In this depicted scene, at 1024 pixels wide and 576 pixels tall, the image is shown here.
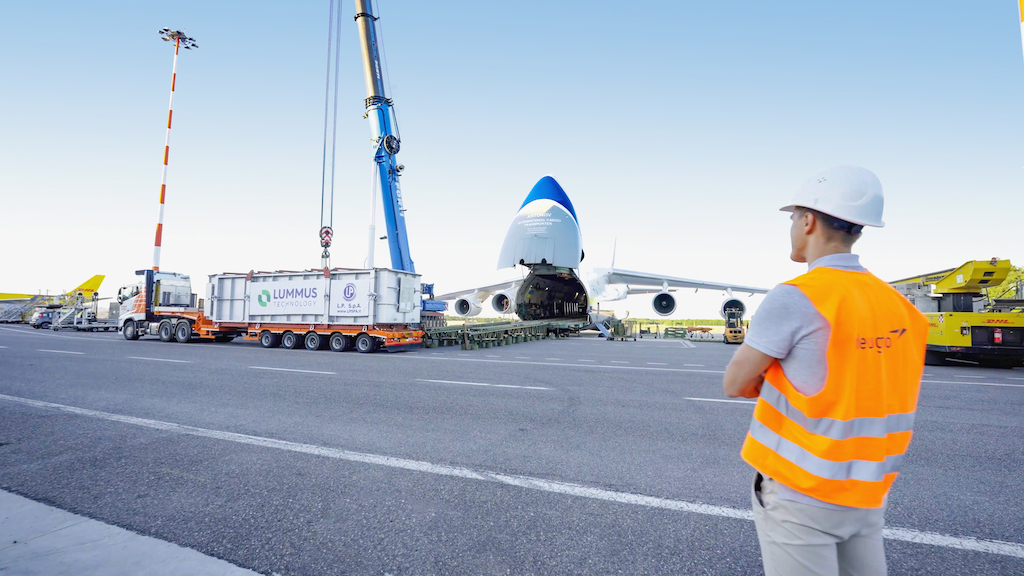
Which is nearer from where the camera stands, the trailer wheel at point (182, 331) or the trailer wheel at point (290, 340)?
the trailer wheel at point (290, 340)

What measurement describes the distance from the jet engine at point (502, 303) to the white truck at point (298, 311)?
892 centimetres

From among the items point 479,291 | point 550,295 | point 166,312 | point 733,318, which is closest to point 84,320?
point 166,312

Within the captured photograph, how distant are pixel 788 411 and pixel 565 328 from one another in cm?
2355

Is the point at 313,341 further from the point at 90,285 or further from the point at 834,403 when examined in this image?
the point at 90,285

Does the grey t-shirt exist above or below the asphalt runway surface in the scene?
above

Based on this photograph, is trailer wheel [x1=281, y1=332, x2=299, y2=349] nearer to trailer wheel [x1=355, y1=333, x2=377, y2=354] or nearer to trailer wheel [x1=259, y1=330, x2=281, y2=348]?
trailer wheel [x1=259, y1=330, x2=281, y2=348]

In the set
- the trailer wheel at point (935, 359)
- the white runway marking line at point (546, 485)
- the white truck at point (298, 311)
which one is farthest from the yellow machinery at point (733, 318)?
the white runway marking line at point (546, 485)

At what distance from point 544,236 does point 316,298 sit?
10211mm

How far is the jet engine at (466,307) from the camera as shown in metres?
24.3

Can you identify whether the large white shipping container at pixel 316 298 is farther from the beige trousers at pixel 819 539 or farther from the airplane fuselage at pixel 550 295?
the beige trousers at pixel 819 539

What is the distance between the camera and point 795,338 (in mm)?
1350

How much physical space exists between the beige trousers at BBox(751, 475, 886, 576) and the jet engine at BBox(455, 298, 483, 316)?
22893 mm

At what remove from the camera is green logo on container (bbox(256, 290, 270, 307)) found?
16261mm

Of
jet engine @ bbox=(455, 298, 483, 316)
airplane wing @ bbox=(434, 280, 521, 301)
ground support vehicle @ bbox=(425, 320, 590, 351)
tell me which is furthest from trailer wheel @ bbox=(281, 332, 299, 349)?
airplane wing @ bbox=(434, 280, 521, 301)
